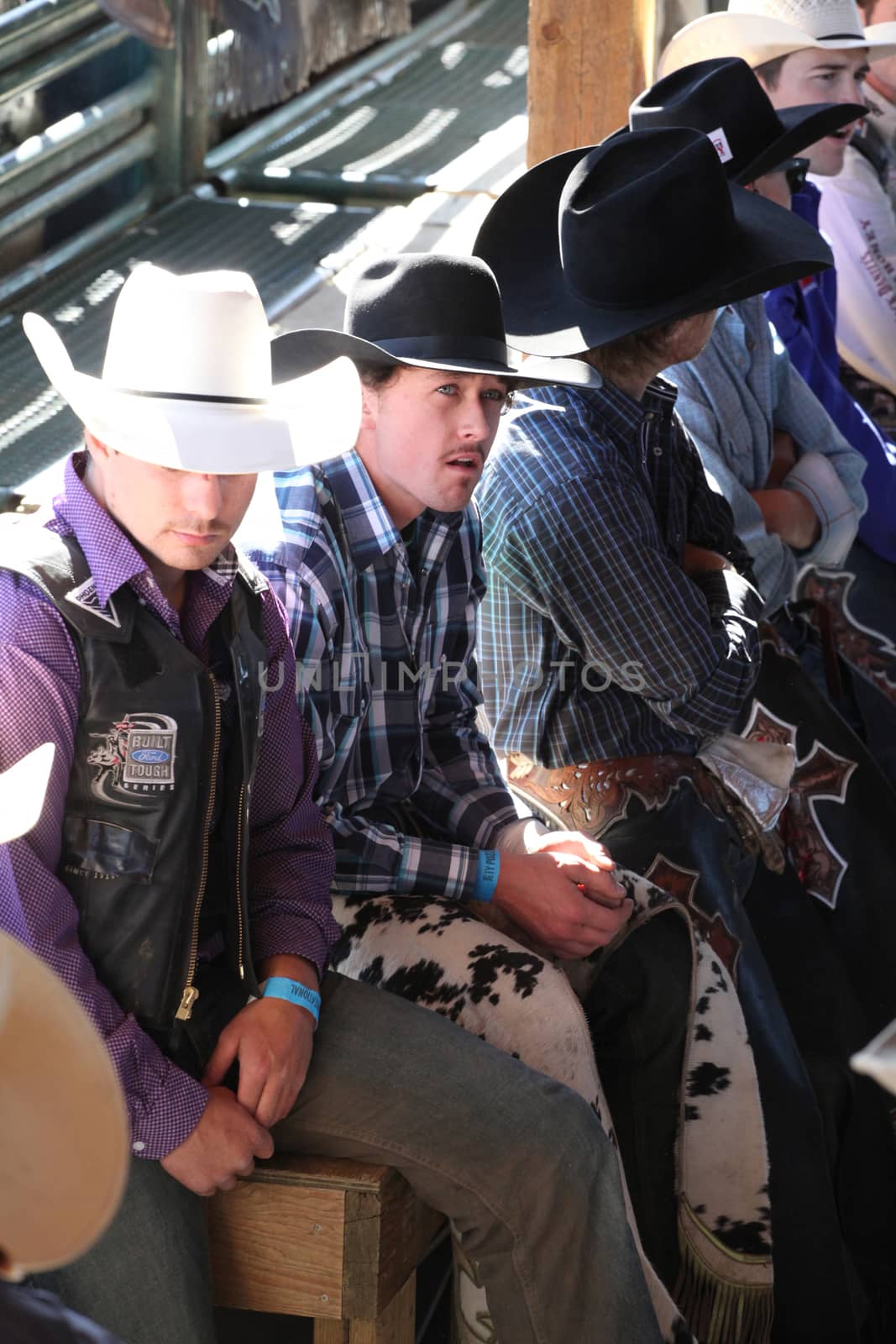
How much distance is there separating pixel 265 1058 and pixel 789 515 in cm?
194

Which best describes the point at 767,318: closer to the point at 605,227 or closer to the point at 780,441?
the point at 780,441

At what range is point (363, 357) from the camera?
2301mm

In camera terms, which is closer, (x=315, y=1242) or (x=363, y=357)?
(x=315, y=1242)

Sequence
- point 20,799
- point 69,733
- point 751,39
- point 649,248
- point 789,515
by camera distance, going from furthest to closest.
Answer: point 751,39
point 789,515
point 649,248
point 69,733
point 20,799

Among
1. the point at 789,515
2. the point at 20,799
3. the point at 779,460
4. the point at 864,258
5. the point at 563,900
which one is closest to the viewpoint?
the point at 20,799

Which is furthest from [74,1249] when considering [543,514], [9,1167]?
[543,514]

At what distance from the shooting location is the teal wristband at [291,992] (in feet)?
6.34

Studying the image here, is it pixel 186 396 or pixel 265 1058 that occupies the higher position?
pixel 186 396

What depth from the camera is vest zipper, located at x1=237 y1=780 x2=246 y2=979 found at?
6.26 ft

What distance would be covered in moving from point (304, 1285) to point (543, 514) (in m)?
1.28

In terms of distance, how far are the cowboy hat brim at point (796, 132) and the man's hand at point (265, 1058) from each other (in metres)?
2.19

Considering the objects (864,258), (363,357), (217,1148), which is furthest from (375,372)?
(864,258)

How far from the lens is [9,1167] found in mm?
828

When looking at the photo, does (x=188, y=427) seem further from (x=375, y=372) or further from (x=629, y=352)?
(x=629, y=352)
